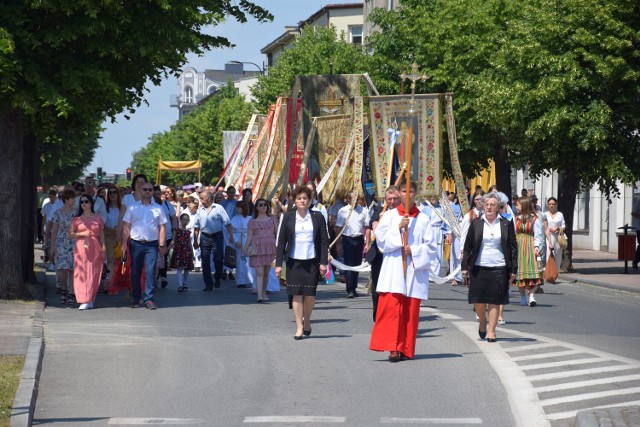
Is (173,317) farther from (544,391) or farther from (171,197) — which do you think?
(171,197)

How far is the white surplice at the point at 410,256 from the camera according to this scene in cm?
1238

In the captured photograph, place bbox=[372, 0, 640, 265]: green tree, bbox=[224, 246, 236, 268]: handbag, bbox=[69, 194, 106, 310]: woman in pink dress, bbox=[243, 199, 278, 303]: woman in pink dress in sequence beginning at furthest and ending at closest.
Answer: bbox=[372, 0, 640, 265]: green tree < bbox=[224, 246, 236, 268]: handbag < bbox=[243, 199, 278, 303]: woman in pink dress < bbox=[69, 194, 106, 310]: woman in pink dress

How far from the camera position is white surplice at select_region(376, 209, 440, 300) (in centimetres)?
1238

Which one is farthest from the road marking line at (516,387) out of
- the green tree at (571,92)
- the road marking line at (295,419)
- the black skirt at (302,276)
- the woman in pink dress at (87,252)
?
the green tree at (571,92)

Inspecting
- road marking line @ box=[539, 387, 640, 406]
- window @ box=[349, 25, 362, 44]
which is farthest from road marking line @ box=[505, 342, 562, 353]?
window @ box=[349, 25, 362, 44]

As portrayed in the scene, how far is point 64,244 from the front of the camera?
1891 cm

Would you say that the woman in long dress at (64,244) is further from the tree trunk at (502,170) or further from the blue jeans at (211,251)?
the tree trunk at (502,170)

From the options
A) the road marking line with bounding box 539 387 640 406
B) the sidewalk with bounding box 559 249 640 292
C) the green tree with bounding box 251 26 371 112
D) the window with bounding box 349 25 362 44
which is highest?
the window with bounding box 349 25 362 44

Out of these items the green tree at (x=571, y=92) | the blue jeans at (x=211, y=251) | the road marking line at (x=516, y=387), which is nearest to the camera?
the road marking line at (x=516, y=387)

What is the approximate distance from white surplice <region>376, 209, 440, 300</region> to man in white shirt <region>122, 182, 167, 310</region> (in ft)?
19.2

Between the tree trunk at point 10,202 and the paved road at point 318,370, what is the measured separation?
3.46 ft

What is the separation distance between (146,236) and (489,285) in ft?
18.9

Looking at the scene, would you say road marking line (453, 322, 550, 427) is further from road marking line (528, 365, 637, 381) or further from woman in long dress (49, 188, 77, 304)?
woman in long dress (49, 188, 77, 304)

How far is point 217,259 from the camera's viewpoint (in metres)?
22.7
